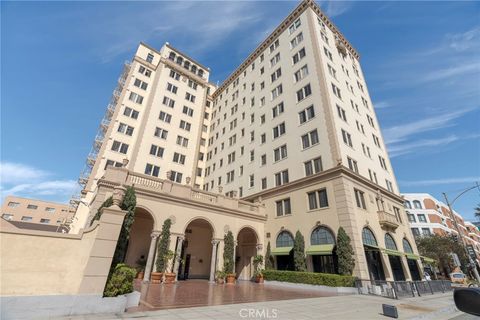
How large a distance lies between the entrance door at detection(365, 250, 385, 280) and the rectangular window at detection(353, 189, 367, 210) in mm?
4106

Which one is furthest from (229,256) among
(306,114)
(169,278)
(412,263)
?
(412,263)

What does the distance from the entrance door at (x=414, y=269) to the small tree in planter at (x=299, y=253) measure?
45.0ft

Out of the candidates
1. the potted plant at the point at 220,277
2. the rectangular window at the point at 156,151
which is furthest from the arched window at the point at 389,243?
the rectangular window at the point at 156,151

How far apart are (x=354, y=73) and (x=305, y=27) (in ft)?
35.4

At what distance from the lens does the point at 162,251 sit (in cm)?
1902

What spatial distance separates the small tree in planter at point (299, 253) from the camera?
21013 millimetres

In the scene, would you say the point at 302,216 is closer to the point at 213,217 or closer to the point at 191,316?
the point at 213,217

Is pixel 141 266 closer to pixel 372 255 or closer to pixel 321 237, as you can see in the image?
pixel 321 237

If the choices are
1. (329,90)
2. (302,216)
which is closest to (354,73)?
(329,90)

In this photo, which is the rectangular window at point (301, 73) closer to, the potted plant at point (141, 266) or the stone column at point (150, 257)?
the stone column at point (150, 257)

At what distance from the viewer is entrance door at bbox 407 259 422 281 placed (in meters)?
25.5

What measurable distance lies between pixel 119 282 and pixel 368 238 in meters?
20.6

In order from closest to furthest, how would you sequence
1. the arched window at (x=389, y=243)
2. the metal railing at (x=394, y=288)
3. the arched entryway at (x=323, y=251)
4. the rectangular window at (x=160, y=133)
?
the metal railing at (x=394, y=288) → the arched entryway at (x=323, y=251) → the arched window at (x=389, y=243) → the rectangular window at (x=160, y=133)

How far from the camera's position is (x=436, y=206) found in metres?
67.6
